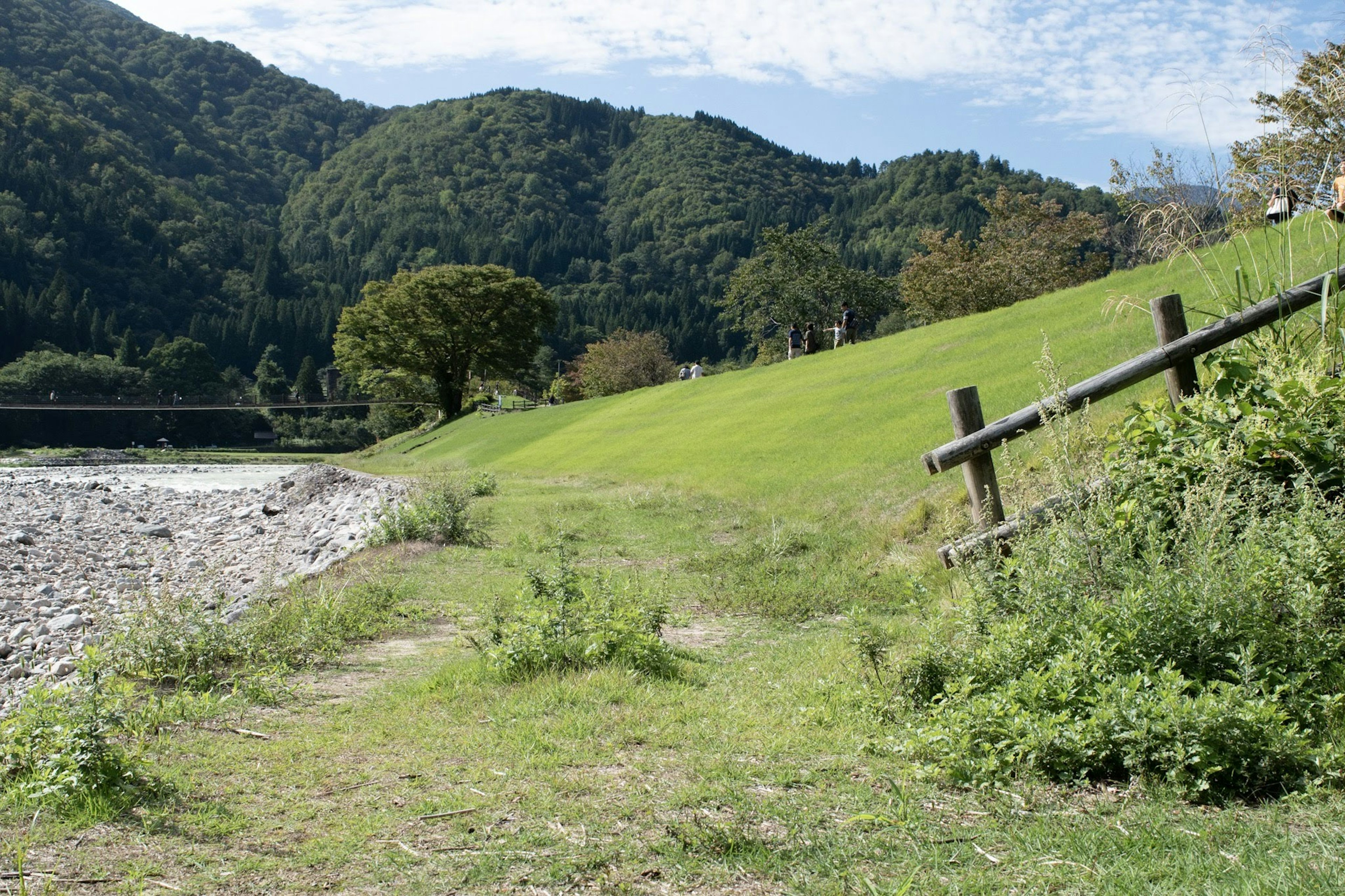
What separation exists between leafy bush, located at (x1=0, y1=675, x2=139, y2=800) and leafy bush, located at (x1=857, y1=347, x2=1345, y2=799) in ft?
12.0

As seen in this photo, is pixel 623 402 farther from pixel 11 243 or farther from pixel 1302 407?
pixel 11 243

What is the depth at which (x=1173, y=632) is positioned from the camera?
4234mm

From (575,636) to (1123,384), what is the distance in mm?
4141

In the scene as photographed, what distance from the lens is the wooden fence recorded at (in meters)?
6.43

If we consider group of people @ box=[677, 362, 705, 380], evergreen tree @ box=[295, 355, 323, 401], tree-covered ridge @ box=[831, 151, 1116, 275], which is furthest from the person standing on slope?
evergreen tree @ box=[295, 355, 323, 401]

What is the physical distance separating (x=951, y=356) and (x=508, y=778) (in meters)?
19.9

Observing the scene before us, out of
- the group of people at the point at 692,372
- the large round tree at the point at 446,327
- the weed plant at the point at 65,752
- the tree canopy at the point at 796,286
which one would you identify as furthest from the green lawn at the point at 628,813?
the tree canopy at the point at 796,286

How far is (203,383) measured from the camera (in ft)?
354

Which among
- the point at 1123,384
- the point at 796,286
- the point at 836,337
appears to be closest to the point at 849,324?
the point at 836,337

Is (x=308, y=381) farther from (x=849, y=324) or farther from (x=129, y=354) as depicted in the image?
(x=849, y=324)

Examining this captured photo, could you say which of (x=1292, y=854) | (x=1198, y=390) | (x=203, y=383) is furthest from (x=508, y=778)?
(x=203, y=383)

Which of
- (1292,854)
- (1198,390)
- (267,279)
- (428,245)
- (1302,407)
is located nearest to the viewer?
(1292,854)

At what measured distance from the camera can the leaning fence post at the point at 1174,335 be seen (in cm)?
666

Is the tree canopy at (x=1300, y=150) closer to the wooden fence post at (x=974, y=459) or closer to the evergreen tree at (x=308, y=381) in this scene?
the wooden fence post at (x=974, y=459)
